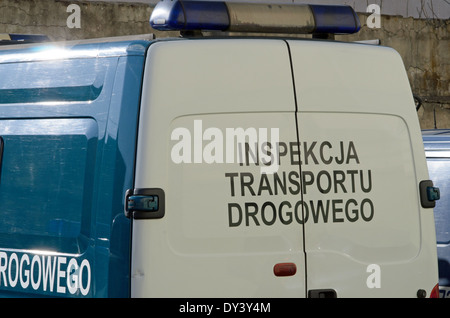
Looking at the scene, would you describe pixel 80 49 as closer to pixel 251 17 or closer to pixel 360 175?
pixel 251 17

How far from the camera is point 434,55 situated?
15.0 meters

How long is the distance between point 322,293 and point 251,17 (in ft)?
4.56

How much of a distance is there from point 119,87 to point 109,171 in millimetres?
382

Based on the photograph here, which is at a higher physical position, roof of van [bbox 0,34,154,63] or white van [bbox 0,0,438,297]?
roof of van [bbox 0,34,154,63]

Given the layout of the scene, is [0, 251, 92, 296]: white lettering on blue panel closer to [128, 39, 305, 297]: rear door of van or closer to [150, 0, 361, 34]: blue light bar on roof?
[128, 39, 305, 297]: rear door of van

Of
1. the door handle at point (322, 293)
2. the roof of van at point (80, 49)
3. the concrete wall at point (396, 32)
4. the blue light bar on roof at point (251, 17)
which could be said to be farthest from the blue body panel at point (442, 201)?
the concrete wall at point (396, 32)

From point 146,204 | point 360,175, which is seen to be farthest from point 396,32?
point 146,204

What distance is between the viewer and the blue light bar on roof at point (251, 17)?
4473 millimetres

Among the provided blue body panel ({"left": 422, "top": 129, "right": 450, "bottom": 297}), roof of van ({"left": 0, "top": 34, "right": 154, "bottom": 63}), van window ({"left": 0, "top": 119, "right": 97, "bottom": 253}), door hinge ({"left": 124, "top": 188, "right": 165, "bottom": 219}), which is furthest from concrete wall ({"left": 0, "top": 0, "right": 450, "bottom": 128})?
door hinge ({"left": 124, "top": 188, "right": 165, "bottom": 219})

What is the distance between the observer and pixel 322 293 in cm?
Result: 438

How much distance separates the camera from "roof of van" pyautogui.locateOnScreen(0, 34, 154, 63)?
14.1ft

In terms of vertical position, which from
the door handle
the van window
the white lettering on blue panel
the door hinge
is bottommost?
the door handle

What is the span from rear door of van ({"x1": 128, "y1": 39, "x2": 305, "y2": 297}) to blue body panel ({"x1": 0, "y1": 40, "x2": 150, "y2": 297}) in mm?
106

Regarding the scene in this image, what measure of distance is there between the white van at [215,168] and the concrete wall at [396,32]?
7.23 meters
